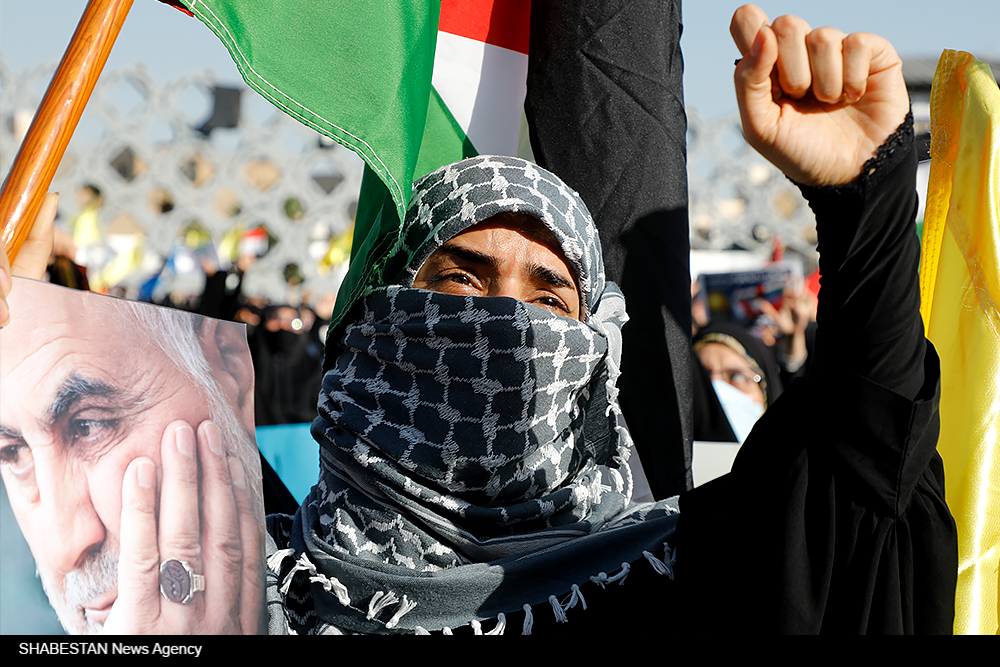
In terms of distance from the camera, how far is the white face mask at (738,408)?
3.08m

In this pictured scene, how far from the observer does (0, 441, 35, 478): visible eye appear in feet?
2.10

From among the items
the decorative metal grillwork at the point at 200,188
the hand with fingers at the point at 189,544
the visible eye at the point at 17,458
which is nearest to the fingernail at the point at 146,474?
the hand with fingers at the point at 189,544

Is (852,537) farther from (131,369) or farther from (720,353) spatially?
(720,353)

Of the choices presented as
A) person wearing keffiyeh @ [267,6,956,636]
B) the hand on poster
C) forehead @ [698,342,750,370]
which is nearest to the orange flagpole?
the hand on poster

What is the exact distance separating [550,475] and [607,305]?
366mm

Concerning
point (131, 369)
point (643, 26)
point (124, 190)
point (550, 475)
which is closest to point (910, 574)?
point (550, 475)

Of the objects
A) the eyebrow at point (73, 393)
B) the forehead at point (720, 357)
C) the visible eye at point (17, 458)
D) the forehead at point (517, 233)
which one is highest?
the forehead at point (517, 233)

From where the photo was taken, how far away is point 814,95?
2.77ft

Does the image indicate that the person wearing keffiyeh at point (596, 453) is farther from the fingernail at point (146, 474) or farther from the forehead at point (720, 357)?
the forehead at point (720, 357)

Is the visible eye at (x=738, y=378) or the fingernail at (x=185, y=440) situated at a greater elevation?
the visible eye at (x=738, y=378)

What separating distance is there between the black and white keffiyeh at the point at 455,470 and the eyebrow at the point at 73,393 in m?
0.56

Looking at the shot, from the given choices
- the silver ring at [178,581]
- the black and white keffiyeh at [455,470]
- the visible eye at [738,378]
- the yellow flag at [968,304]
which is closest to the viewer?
the silver ring at [178,581]

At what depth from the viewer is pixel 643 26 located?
173 cm

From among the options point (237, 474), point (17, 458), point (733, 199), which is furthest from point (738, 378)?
point (733, 199)
